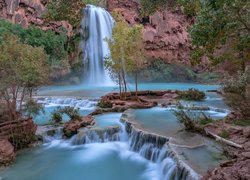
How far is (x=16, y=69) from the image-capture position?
12.3 m

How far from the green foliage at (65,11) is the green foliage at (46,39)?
2093 millimetres

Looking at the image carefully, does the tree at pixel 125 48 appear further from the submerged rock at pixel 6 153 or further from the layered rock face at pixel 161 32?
the layered rock face at pixel 161 32

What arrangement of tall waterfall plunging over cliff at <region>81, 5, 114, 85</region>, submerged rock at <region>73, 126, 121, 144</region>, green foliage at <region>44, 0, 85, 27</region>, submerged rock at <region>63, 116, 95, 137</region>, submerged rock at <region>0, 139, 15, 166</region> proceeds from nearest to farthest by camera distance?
submerged rock at <region>0, 139, 15, 166</region>
submerged rock at <region>73, 126, 121, 144</region>
submerged rock at <region>63, 116, 95, 137</region>
green foliage at <region>44, 0, 85, 27</region>
tall waterfall plunging over cliff at <region>81, 5, 114, 85</region>

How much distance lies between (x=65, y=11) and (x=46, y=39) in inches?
203

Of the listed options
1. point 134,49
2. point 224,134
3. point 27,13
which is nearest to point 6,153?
point 224,134

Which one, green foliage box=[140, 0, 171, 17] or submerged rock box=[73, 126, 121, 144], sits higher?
green foliage box=[140, 0, 171, 17]

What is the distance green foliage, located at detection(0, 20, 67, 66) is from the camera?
34681mm

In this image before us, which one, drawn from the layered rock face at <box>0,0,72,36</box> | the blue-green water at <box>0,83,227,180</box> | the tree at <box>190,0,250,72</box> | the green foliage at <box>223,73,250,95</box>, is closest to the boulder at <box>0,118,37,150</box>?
the blue-green water at <box>0,83,227,180</box>

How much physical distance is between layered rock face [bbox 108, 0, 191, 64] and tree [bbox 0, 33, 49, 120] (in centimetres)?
3236

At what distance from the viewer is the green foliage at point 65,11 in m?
38.3

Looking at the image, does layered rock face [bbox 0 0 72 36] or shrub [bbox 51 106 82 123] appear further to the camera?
layered rock face [bbox 0 0 72 36]

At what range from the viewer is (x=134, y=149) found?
13.4 m

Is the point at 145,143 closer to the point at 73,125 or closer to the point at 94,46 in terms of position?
the point at 73,125

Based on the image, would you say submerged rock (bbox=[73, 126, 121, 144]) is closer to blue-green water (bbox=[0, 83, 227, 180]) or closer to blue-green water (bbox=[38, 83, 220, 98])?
blue-green water (bbox=[0, 83, 227, 180])
